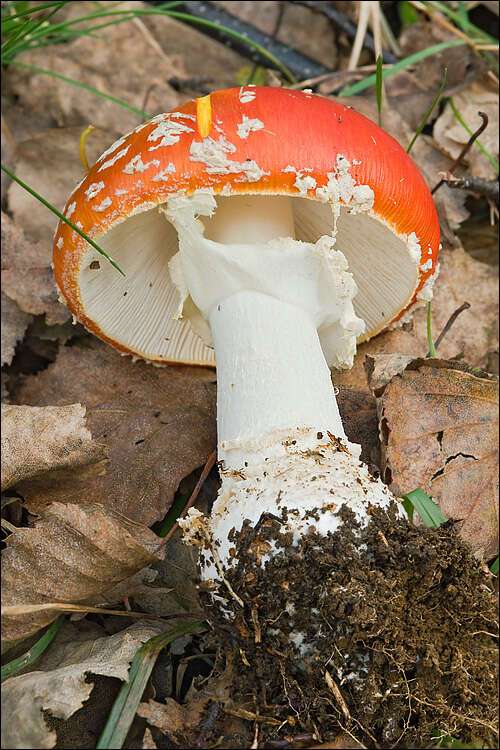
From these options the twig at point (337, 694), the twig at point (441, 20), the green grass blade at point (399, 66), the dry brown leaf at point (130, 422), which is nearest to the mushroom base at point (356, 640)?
the twig at point (337, 694)

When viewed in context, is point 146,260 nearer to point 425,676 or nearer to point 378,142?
point 378,142

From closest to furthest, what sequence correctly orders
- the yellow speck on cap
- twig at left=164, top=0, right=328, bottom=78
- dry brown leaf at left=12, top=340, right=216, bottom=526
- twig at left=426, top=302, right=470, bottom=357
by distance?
the yellow speck on cap < dry brown leaf at left=12, top=340, right=216, bottom=526 < twig at left=426, top=302, right=470, bottom=357 < twig at left=164, top=0, right=328, bottom=78

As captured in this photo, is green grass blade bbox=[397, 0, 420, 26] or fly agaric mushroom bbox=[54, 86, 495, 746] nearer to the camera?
fly agaric mushroom bbox=[54, 86, 495, 746]

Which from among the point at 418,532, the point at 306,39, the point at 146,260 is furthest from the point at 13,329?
the point at 306,39

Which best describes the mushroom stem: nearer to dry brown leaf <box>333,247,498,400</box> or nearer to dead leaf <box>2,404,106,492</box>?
dead leaf <box>2,404,106,492</box>

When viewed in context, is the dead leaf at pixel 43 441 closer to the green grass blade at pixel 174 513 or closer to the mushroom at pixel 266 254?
the green grass blade at pixel 174 513

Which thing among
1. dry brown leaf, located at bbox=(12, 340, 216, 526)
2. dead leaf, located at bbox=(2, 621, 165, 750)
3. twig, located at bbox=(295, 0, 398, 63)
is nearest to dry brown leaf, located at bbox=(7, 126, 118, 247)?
dry brown leaf, located at bbox=(12, 340, 216, 526)

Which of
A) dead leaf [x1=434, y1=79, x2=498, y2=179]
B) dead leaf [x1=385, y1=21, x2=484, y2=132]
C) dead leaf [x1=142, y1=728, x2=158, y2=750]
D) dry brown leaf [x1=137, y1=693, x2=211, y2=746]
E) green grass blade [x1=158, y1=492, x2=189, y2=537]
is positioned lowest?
green grass blade [x1=158, y1=492, x2=189, y2=537]
